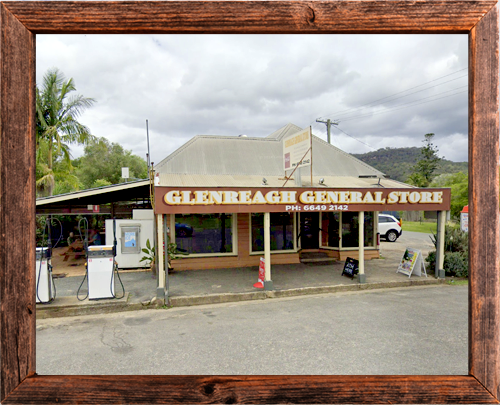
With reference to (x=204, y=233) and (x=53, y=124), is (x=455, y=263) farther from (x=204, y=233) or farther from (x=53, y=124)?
(x=53, y=124)

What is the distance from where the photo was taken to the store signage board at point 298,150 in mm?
10586

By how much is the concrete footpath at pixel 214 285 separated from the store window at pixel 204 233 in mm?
1029

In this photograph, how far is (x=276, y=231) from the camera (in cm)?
1332

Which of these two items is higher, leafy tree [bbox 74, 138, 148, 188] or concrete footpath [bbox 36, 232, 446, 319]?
leafy tree [bbox 74, 138, 148, 188]

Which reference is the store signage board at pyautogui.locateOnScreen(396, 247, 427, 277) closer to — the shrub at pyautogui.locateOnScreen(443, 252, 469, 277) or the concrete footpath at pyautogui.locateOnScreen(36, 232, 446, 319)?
the concrete footpath at pyautogui.locateOnScreen(36, 232, 446, 319)

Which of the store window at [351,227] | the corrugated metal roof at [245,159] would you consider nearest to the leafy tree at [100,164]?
the corrugated metal roof at [245,159]

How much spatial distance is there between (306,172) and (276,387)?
13.9 meters

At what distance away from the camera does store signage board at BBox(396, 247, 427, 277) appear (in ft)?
36.3

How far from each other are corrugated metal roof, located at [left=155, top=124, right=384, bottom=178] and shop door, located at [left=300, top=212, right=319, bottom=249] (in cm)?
216

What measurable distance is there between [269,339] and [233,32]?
18.9ft

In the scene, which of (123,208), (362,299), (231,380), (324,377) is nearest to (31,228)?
(231,380)

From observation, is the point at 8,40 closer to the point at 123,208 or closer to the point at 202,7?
the point at 202,7

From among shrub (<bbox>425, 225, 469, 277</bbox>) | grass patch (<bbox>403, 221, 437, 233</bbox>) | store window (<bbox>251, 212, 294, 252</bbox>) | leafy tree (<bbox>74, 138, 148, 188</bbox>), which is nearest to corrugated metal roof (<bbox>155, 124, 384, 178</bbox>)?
store window (<bbox>251, 212, 294, 252</bbox>)

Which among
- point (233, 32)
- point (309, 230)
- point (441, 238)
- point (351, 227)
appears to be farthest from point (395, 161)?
point (233, 32)
